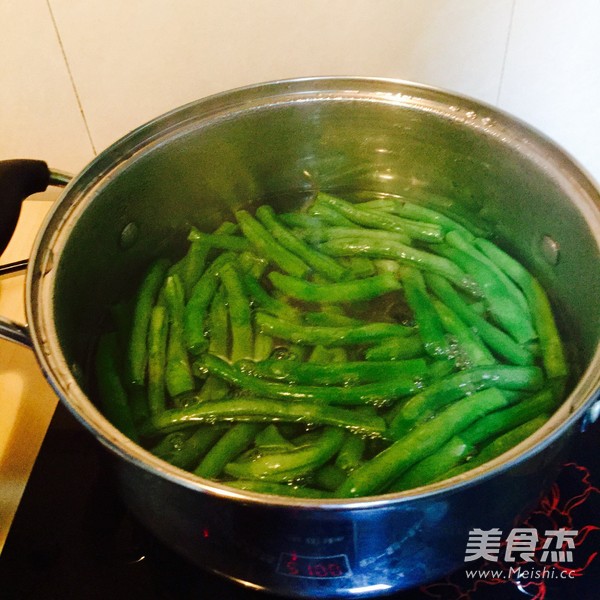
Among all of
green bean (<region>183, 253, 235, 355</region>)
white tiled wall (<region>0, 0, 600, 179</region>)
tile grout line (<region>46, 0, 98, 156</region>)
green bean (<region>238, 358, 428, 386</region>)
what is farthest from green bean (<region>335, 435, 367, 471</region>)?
tile grout line (<region>46, 0, 98, 156</region>)

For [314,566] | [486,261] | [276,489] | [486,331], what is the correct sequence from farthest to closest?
[486,261] < [486,331] < [276,489] < [314,566]

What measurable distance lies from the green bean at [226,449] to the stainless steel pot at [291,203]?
0.12 m

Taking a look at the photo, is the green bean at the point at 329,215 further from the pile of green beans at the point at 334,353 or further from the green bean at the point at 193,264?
the green bean at the point at 193,264

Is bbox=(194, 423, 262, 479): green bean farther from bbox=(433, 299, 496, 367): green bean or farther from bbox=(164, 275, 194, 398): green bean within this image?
bbox=(433, 299, 496, 367): green bean

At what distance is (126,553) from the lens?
1006 millimetres

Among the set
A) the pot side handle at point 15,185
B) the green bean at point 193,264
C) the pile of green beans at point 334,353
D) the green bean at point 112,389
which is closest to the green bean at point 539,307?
the pile of green beans at point 334,353

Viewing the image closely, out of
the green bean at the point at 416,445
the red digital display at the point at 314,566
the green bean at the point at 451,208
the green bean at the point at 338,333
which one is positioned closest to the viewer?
the red digital display at the point at 314,566

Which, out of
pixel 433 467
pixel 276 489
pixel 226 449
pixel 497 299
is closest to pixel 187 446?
pixel 226 449

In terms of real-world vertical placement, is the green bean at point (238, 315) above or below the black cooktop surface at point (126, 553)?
above

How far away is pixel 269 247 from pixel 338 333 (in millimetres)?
288

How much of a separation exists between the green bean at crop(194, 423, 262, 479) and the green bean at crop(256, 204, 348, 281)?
1.22 feet

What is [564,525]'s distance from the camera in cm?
102

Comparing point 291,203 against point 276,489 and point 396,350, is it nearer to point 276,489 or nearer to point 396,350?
point 396,350

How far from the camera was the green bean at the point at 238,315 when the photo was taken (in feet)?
3.72
